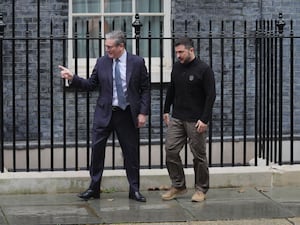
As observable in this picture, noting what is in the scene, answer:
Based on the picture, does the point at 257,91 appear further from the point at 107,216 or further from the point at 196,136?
the point at 107,216

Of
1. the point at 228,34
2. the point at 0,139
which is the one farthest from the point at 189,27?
the point at 0,139

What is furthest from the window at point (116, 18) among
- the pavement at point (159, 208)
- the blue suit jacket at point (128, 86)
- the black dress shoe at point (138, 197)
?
the black dress shoe at point (138, 197)

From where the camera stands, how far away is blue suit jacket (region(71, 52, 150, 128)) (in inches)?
332

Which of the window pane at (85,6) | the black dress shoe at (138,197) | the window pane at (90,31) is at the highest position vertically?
the window pane at (85,6)

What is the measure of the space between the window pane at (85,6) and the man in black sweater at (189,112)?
3.04 metres

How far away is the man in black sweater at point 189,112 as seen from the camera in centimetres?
830

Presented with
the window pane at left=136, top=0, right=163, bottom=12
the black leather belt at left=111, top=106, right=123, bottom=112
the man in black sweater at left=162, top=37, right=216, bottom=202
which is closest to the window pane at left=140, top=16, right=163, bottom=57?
the window pane at left=136, top=0, right=163, bottom=12

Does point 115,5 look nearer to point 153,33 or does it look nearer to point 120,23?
point 120,23

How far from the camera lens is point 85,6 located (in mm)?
11148

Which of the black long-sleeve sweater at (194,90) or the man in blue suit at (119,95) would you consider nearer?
the black long-sleeve sweater at (194,90)

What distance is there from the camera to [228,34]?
11.1m

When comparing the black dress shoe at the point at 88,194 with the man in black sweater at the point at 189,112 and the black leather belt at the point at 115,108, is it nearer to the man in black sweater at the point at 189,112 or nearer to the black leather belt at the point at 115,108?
the man in black sweater at the point at 189,112

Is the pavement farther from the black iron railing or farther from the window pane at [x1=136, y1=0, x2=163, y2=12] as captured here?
the window pane at [x1=136, y1=0, x2=163, y2=12]

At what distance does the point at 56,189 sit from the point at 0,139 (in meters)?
0.97
